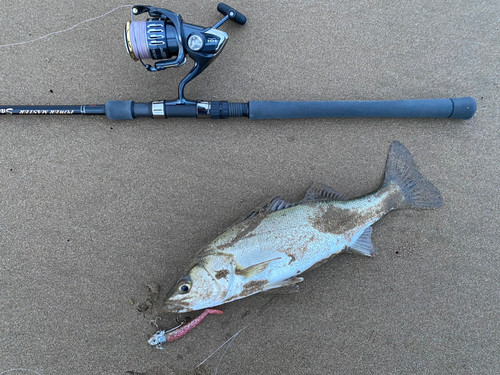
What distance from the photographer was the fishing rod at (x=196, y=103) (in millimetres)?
1462

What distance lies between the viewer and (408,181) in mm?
1786

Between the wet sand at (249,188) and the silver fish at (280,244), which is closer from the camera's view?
the silver fish at (280,244)

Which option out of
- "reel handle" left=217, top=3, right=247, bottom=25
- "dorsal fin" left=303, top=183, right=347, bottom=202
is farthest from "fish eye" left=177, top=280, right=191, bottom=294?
"reel handle" left=217, top=3, right=247, bottom=25

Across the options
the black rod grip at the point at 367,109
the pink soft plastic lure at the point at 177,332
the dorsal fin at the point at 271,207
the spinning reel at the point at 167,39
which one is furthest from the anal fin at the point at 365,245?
the spinning reel at the point at 167,39

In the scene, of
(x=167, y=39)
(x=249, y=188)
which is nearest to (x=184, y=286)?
(x=249, y=188)

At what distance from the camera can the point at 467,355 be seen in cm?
176

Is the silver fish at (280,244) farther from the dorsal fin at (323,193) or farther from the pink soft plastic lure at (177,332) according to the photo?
the pink soft plastic lure at (177,332)

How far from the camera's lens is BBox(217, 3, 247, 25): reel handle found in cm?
170

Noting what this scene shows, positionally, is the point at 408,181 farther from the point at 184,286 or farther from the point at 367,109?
the point at 184,286

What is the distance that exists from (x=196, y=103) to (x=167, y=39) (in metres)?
0.34

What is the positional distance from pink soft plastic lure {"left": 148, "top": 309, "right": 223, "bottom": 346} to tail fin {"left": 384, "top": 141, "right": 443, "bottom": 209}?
1.28 metres

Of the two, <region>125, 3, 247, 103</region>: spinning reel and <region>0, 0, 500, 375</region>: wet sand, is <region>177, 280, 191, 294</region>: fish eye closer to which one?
<region>0, 0, 500, 375</region>: wet sand

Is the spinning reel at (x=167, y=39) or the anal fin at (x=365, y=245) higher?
the spinning reel at (x=167, y=39)

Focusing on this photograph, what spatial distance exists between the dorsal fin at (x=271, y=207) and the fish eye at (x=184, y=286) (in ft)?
1.53
